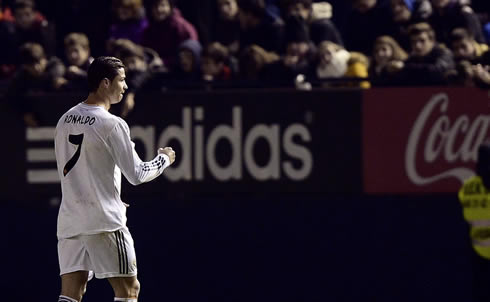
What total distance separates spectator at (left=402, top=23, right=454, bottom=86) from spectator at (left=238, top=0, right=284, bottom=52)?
5.34 feet

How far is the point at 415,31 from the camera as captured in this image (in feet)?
38.7

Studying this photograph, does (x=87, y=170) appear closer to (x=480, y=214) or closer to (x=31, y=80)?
(x=480, y=214)

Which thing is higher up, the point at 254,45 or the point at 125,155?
the point at 254,45

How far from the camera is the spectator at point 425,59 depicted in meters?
11.8

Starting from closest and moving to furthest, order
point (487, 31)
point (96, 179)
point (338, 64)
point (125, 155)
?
point (125, 155), point (96, 179), point (338, 64), point (487, 31)

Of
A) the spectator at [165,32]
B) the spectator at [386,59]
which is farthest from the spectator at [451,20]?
the spectator at [165,32]

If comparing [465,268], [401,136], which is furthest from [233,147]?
[465,268]

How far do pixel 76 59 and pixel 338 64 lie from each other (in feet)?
9.05

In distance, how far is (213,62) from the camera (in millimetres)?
12469

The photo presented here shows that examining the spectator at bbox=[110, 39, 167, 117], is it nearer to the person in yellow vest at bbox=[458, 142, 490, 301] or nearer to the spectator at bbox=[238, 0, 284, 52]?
the spectator at bbox=[238, 0, 284, 52]

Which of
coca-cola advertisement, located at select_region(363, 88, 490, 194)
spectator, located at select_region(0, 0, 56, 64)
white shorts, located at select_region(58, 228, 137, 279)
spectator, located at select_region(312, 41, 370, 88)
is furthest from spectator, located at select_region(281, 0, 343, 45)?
white shorts, located at select_region(58, 228, 137, 279)

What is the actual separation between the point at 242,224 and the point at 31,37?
3.32 meters

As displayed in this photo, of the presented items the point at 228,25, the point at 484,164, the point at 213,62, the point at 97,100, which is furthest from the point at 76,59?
the point at 97,100

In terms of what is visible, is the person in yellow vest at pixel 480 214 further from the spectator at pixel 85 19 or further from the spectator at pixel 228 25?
the spectator at pixel 85 19
